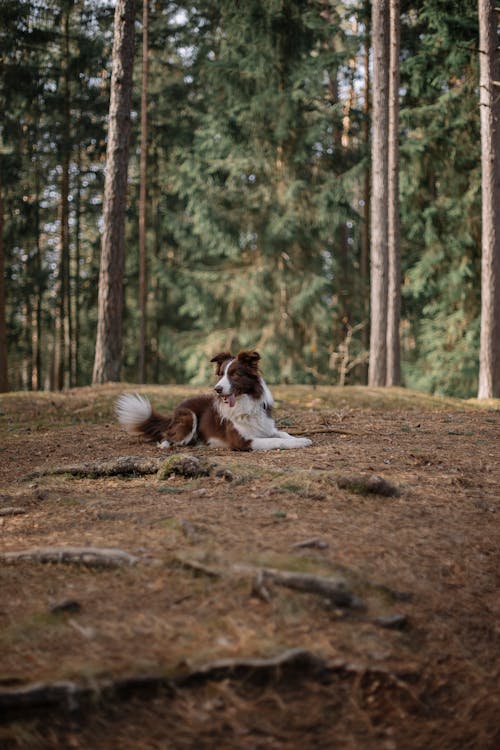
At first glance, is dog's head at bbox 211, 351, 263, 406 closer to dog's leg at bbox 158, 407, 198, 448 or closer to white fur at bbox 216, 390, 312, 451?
white fur at bbox 216, 390, 312, 451

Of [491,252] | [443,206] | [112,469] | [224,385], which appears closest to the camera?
[112,469]

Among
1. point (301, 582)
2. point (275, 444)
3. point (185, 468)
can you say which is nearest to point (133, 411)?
point (275, 444)

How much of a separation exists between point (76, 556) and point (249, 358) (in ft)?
13.6

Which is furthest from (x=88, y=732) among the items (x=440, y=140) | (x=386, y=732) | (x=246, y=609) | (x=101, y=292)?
(x=440, y=140)

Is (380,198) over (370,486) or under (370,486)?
over

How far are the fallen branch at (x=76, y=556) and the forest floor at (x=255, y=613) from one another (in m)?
0.02

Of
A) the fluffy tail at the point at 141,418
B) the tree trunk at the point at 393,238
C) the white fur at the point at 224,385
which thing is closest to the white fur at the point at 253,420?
the white fur at the point at 224,385

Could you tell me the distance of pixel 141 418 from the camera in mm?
8711

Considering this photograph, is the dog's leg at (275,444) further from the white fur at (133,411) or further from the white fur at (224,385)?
the white fur at (133,411)

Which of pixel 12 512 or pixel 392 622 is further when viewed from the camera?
pixel 12 512

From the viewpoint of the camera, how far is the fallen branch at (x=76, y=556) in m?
4.23

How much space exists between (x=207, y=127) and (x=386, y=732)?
23812 mm

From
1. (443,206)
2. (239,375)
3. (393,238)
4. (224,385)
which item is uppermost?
(443,206)

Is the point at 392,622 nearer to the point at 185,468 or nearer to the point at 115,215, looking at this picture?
the point at 185,468
